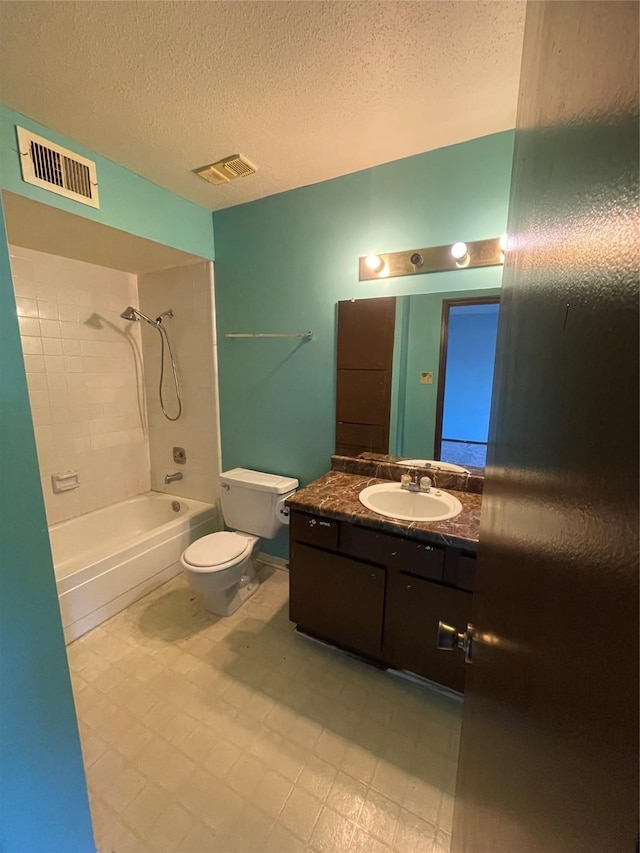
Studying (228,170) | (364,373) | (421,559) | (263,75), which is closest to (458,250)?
(364,373)

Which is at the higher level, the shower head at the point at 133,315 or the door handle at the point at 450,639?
the shower head at the point at 133,315

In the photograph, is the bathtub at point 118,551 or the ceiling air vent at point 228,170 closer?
the ceiling air vent at point 228,170

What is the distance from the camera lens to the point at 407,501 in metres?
1.74

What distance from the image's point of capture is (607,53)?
25 cm

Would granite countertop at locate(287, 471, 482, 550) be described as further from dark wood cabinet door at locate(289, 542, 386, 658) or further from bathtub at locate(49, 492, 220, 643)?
bathtub at locate(49, 492, 220, 643)

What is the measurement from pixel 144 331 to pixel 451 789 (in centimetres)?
313

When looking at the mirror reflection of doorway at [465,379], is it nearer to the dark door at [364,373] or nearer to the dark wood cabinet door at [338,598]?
the dark door at [364,373]

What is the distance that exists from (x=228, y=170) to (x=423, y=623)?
2.37 m

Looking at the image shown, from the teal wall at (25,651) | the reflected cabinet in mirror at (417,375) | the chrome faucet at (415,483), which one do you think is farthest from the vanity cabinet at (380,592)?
the teal wall at (25,651)

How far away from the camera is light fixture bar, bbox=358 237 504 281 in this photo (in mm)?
1618

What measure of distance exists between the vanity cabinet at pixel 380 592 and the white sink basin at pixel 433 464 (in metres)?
0.53

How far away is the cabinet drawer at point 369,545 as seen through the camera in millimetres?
1462

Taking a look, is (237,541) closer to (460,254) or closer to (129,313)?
(129,313)

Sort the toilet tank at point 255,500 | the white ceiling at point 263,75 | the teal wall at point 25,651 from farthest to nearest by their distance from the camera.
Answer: the toilet tank at point 255,500
the white ceiling at point 263,75
the teal wall at point 25,651
